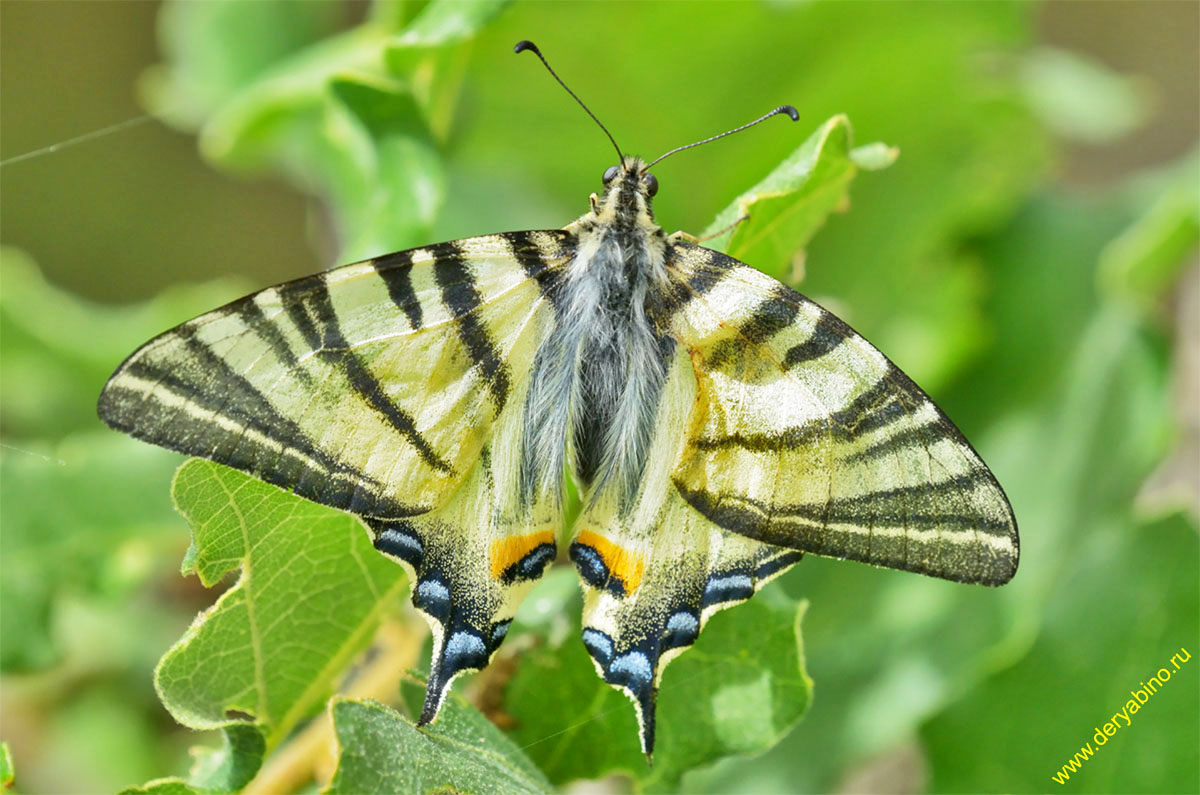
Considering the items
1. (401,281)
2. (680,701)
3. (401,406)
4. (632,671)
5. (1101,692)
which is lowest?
(1101,692)

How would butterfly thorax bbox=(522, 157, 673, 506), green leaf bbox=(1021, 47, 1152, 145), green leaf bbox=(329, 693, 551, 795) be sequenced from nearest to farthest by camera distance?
green leaf bbox=(329, 693, 551, 795), butterfly thorax bbox=(522, 157, 673, 506), green leaf bbox=(1021, 47, 1152, 145)

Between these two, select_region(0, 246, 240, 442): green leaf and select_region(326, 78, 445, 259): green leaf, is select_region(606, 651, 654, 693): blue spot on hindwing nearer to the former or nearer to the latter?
select_region(326, 78, 445, 259): green leaf

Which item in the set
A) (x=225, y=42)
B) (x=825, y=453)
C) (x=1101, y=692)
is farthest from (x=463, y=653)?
(x=225, y=42)

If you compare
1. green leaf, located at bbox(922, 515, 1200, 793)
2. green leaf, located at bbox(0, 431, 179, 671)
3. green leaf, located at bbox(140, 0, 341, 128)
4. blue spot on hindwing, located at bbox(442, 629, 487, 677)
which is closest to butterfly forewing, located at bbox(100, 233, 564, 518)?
blue spot on hindwing, located at bbox(442, 629, 487, 677)

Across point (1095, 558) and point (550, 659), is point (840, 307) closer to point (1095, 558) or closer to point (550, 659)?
point (1095, 558)

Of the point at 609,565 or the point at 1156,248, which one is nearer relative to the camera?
the point at 609,565

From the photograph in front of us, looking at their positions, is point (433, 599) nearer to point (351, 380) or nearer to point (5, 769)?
point (351, 380)
